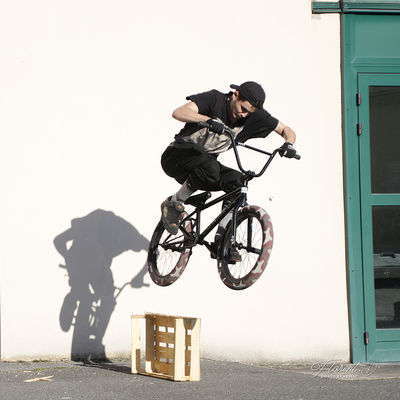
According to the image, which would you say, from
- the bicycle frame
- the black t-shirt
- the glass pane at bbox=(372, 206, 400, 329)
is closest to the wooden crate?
the bicycle frame

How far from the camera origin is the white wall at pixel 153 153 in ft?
27.0

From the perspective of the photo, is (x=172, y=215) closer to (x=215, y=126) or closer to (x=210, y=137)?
(x=210, y=137)

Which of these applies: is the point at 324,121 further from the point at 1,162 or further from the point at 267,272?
the point at 1,162

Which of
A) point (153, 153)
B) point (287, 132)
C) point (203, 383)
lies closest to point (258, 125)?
point (287, 132)

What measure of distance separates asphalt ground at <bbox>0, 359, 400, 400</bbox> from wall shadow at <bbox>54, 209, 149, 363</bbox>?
341mm

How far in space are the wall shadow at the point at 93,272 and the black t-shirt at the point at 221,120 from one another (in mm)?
2079

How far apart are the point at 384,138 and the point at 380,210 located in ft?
2.55

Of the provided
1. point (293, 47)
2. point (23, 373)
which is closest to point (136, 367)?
point (23, 373)

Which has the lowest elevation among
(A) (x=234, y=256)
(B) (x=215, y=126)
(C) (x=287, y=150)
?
(A) (x=234, y=256)

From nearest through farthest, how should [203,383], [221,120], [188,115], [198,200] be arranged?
[188,115]
[221,120]
[198,200]
[203,383]

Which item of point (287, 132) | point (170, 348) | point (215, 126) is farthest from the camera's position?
point (170, 348)

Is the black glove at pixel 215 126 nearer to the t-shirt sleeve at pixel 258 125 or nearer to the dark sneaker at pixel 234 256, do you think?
the t-shirt sleeve at pixel 258 125

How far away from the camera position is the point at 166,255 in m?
7.56

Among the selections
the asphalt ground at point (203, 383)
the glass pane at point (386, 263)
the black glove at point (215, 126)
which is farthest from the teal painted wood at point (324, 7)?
the asphalt ground at point (203, 383)
